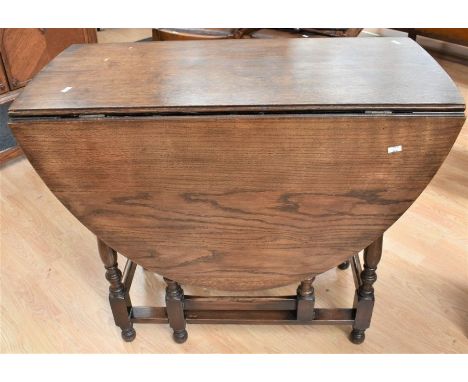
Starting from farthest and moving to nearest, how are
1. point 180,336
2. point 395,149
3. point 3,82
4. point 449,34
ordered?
point 449,34
point 3,82
point 180,336
point 395,149

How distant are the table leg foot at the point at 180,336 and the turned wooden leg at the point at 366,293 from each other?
497 mm

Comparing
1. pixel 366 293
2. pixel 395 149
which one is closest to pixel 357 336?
pixel 366 293

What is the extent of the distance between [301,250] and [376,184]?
25cm

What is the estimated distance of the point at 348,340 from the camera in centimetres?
140

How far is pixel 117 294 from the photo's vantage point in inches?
51.9

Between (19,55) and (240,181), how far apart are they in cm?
161

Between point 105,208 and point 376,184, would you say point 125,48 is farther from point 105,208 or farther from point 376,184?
point 376,184

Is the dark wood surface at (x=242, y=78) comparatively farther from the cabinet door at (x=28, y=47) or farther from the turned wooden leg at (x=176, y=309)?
the cabinet door at (x=28, y=47)

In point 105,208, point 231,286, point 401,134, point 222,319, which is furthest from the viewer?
point 222,319

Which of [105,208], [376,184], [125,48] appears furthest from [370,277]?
[125,48]

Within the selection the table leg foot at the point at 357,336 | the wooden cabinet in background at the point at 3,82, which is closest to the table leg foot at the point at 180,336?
the table leg foot at the point at 357,336

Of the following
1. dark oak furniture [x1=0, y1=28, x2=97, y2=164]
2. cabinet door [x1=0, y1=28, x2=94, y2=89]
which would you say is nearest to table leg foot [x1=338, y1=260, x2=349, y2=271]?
dark oak furniture [x1=0, y1=28, x2=97, y2=164]

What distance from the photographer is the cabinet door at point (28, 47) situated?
6.83 ft

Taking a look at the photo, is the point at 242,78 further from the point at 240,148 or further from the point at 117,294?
the point at 117,294
